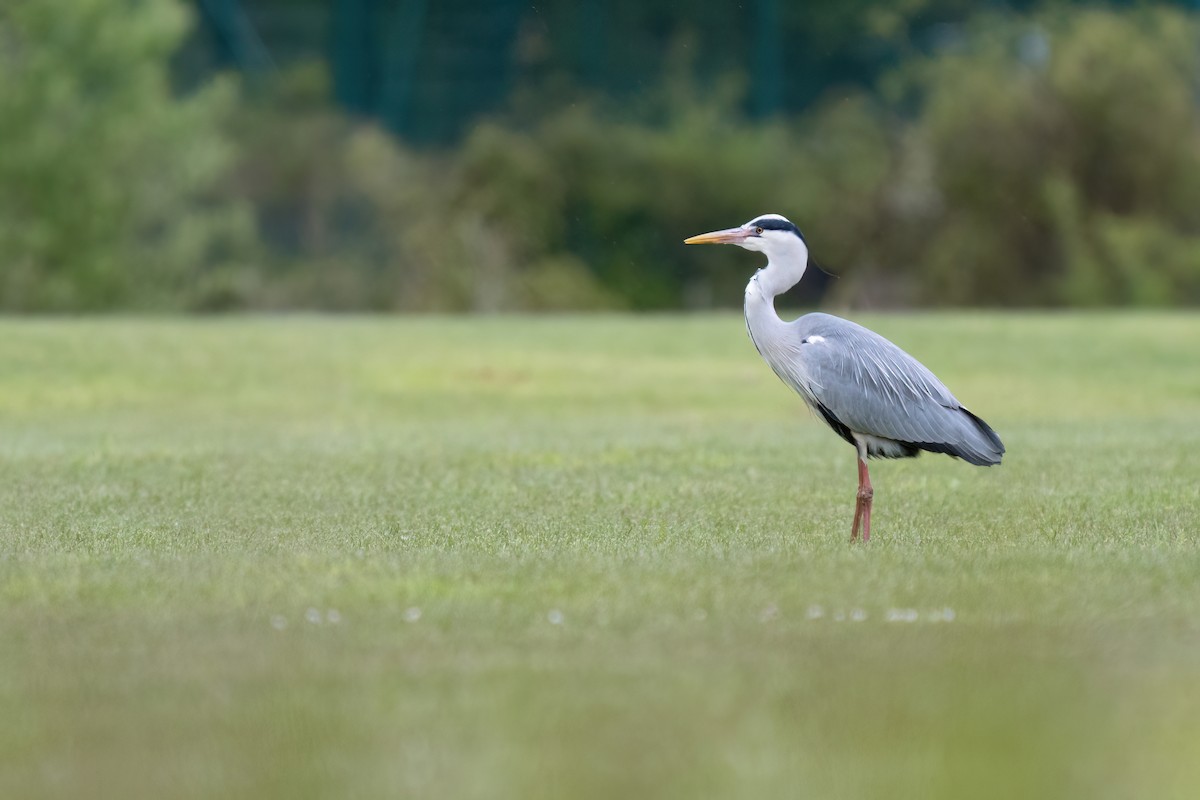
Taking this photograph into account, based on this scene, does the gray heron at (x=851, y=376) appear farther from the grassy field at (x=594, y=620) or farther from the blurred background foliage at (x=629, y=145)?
the blurred background foliage at (x=629, y=145)

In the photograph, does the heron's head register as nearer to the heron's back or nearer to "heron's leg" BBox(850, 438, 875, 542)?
the heron's back

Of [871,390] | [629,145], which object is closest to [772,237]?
[871,390]

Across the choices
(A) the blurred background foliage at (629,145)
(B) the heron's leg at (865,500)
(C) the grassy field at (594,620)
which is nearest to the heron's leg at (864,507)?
(B) the heron's leg at (865,500)

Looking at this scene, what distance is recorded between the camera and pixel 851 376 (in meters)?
8.91

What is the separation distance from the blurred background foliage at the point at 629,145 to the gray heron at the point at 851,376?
2402 cm

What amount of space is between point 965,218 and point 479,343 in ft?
43.6

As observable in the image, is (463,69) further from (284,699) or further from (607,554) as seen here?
(284,699)

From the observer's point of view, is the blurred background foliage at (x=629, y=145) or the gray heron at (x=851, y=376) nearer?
the gray heron at (x=851, y=376)

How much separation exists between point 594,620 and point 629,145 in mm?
28260

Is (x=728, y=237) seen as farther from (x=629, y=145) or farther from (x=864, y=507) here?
(x=629, y=145)

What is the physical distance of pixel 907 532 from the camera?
928 centimetres

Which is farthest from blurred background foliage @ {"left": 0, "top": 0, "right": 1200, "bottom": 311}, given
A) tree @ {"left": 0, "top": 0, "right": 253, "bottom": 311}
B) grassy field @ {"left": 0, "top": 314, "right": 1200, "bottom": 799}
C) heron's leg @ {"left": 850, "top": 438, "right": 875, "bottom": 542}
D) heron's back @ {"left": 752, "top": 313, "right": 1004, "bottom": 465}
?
heron's leg @ {"left": 850, "top": 438, "right": 875, "bottom": 542}

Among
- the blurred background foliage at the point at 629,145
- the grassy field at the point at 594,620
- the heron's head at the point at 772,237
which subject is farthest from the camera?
the blurred background foliage at the point at 629,145

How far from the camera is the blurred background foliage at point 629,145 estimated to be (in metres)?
33.1
